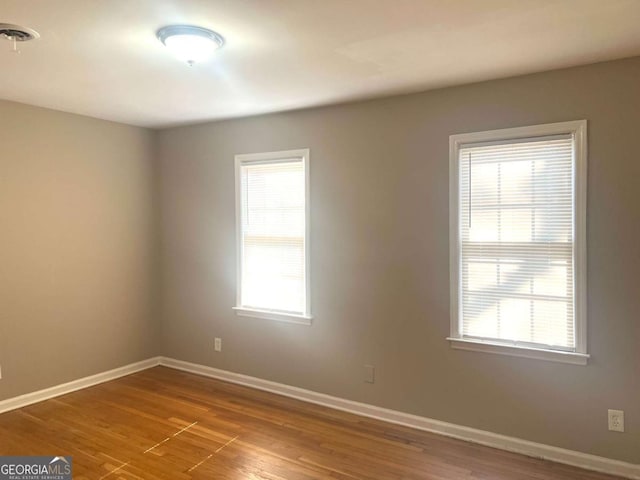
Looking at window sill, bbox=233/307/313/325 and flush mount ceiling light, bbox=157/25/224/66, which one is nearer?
flush mount ceiling light, bbox=157/25/224/66

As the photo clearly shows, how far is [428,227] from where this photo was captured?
10.6 ft

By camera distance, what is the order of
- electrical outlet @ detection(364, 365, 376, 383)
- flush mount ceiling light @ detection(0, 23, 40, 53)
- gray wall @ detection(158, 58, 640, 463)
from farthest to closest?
electrical outlet @ detection(364, 365, 376, 383) < gray wall @ detection(158, 58, 640, 463) < flush mount ceiling light @ detection(0, 23, 40, 53)

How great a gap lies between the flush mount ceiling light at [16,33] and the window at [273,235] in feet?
6.65

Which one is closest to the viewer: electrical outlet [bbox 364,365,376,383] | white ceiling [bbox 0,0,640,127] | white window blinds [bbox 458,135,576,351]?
white ceiling [bbox 0,0,640,127]

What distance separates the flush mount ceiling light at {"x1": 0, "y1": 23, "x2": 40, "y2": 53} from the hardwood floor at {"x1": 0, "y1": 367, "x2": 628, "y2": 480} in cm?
245

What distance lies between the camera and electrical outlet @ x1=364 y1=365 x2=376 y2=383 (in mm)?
3498

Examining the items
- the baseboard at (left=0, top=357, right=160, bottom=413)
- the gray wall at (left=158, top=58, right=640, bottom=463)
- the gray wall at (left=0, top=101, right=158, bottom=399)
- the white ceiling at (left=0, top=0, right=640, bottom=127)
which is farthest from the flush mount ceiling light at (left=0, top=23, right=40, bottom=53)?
the baseboard at (left=0, top=357, right=160, bottom=413)

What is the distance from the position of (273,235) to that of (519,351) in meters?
2.20

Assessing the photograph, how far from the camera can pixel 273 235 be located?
403 cm

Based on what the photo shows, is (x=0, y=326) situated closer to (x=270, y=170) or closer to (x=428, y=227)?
(x=270, y=170)

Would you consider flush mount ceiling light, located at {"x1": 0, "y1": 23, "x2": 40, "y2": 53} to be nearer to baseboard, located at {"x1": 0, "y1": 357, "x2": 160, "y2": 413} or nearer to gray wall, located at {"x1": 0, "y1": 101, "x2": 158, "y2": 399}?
gray wall, located at {"x1": 0, "y1": 101, "x2": 158, "y2": 399}

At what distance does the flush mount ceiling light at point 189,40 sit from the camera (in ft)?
7.15

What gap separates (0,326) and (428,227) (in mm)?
3430

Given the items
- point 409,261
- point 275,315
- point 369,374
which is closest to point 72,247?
point 275,315
